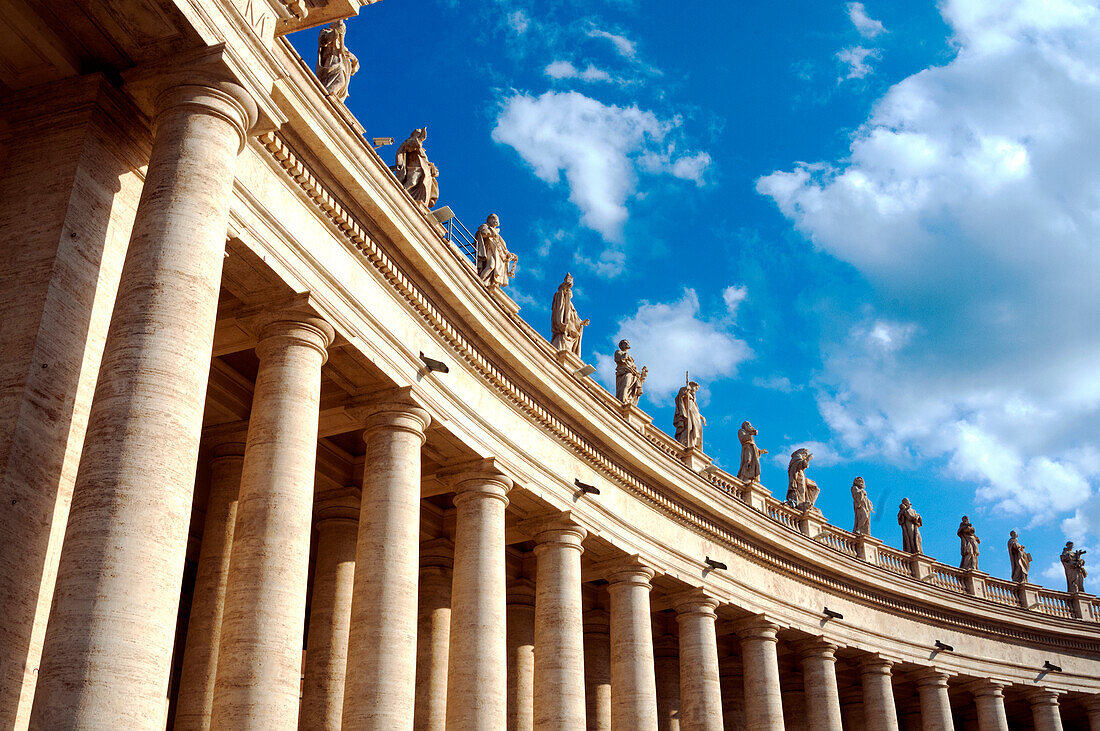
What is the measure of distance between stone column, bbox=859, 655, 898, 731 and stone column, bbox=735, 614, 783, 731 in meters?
9.68

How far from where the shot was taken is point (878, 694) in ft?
212

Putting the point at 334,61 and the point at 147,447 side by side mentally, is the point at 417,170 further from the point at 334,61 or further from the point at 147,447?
the point at 147,447

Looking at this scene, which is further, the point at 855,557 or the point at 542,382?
the point at 855,557

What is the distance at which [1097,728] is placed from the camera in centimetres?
7862

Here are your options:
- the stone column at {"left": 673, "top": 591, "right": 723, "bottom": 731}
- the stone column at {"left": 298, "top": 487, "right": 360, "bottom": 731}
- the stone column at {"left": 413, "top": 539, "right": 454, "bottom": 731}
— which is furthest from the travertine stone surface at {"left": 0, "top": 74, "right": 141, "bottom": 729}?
the stone column at {"left": 673, "top": 591, "right": 723, "bottom": 731}

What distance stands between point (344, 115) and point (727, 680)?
48385 mm

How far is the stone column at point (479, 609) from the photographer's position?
36688 mm

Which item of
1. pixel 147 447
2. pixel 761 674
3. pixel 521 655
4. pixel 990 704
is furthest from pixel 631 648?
pixel 990 704

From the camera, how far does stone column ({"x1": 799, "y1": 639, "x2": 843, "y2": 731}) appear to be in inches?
2340

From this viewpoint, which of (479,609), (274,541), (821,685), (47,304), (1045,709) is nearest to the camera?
(47,304)

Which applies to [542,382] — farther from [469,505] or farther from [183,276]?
[183,276]

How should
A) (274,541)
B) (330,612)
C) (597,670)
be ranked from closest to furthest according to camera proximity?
(274,541), (330,612), (597,670)

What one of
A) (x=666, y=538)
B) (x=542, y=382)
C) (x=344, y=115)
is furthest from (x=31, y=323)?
(x=666, y=538)

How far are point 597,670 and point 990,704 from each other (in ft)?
107
